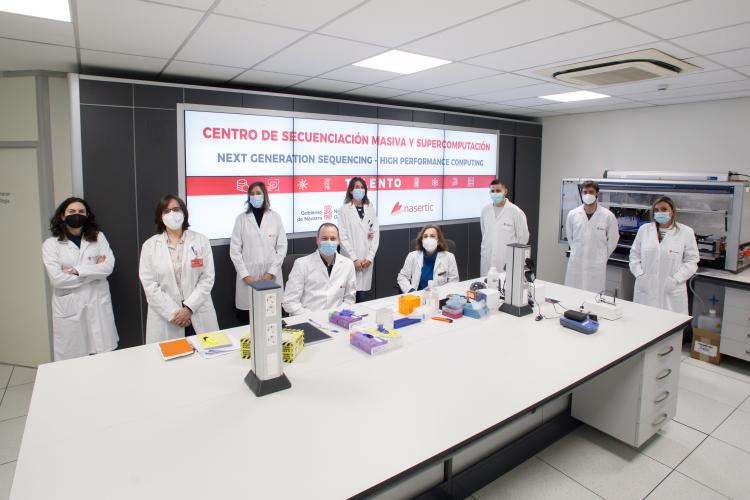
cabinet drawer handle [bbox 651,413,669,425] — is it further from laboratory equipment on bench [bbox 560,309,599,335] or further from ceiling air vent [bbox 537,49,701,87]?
ceiling air vent [bbox 537,49,701,87]

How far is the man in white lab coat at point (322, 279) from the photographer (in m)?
3.09

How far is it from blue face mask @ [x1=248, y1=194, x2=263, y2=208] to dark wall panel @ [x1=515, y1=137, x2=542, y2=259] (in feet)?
12.5

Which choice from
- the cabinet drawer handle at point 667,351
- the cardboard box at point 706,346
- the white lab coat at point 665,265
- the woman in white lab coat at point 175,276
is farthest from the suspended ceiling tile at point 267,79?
the cardboard box at point 706,346

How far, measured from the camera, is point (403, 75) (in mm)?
3648

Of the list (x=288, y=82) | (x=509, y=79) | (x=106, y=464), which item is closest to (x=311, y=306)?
(x=106, y=464)

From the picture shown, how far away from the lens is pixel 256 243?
12.7 feet

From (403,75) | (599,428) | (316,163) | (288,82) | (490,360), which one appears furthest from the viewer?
(316,163)

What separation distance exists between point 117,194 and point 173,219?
2.77 ft

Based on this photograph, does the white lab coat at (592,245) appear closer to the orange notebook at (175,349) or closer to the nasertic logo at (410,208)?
the nasertic logo at (410,208)

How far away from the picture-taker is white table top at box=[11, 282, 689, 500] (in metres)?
1.29

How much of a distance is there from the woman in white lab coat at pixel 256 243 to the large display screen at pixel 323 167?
28cm

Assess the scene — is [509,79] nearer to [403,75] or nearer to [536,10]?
[403,75]

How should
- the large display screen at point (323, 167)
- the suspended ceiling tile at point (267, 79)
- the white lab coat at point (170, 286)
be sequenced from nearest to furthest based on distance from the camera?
the white lab coat at point (170, 286) < the suspended ceiling tile at point (267, 79) < the large display screen at point (323, 167)

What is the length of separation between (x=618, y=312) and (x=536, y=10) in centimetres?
179
